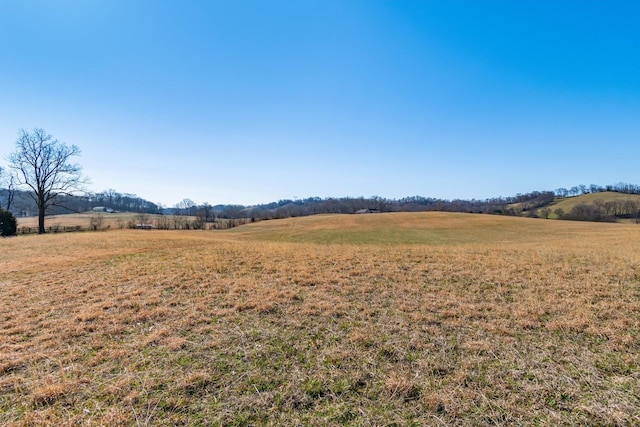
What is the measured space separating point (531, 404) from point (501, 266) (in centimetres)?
766

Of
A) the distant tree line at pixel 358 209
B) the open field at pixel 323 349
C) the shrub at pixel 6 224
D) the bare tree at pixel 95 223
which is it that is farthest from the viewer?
the distant tree line at pixel 358 209

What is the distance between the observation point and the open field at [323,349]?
2.94 metres

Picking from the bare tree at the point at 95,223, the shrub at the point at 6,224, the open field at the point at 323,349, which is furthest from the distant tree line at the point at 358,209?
the open field at the point at 323,349

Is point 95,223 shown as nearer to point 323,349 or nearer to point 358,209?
point 323,349

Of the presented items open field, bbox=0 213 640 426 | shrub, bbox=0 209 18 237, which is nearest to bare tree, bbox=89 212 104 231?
shrub, bbox=0 209 18 237

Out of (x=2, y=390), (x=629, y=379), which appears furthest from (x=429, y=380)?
(x=2, y=390)

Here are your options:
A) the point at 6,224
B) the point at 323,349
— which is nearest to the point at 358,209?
the point at 6,224

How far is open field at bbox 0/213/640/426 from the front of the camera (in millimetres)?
2943

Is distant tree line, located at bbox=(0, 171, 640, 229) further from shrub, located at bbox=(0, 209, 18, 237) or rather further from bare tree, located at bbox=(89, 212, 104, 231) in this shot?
shrub, located at bbox=(0, 209, 18, 237)

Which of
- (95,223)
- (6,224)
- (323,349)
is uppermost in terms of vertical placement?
(6,224)

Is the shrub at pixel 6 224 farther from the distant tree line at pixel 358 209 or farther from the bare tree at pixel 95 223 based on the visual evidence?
the distant tree line at pixel 358 209

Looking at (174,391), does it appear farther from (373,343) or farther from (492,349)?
(492,349)

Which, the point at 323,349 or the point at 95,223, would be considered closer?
the point at 323,349

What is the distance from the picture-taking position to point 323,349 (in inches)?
167
